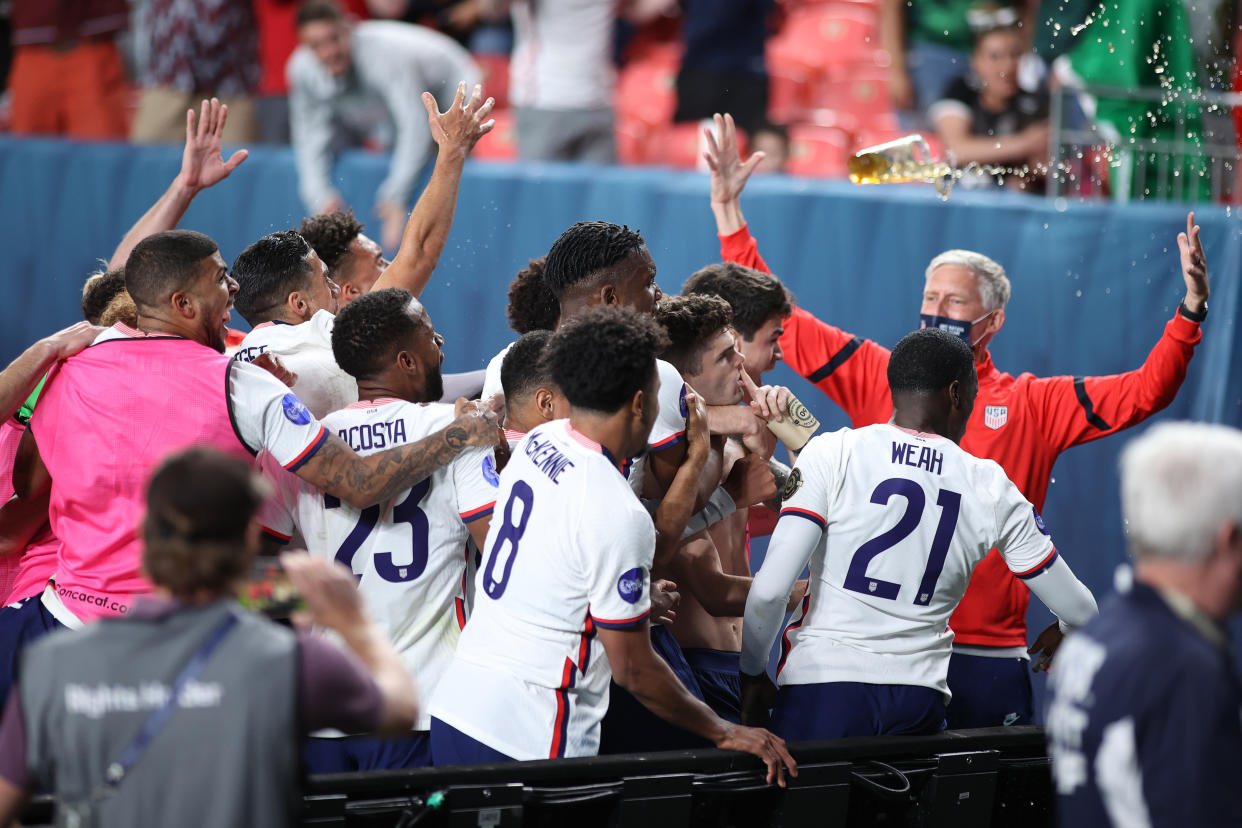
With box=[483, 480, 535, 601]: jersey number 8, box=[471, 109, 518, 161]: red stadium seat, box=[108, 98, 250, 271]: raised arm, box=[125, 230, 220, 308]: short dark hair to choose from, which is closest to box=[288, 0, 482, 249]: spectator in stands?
box=[471, 109, 518, 161]: red stadium seat

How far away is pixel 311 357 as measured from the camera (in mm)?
3936

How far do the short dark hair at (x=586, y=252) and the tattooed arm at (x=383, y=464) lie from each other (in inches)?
25.4

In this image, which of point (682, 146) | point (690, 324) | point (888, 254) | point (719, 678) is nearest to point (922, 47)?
point (682, 146)

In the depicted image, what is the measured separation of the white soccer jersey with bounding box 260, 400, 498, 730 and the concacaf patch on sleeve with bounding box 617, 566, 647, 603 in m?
0.56

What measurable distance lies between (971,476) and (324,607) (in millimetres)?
1802

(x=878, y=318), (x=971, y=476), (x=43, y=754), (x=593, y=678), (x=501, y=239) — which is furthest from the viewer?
(x=501, y=239)

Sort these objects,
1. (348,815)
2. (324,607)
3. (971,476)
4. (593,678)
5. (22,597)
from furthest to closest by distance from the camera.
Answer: (22,597) < (971,476) < (593,678) < (348,815) < (324,607)

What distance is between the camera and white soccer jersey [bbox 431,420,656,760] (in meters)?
2.96

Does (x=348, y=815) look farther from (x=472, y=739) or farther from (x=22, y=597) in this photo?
(x=22, y=597)

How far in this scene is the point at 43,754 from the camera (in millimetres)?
2080

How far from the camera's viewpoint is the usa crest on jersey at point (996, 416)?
451 centimetres

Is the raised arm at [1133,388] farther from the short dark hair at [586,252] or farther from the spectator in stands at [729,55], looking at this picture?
the spectator in stands at [729,55]

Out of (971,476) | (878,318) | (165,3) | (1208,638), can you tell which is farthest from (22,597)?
(165,3)

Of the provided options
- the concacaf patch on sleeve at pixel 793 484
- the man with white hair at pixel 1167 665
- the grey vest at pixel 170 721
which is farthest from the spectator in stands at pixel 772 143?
the grey vest at pixel 170 721
